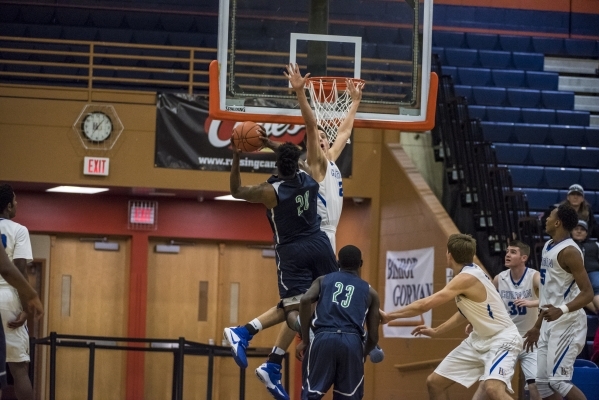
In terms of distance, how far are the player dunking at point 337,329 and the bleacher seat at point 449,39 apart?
11270mm

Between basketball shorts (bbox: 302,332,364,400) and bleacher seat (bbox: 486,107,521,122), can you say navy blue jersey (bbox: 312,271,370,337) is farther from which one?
bleacher seat (bbox: 486,107,521,122)

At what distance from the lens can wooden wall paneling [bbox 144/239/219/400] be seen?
16.1 meters

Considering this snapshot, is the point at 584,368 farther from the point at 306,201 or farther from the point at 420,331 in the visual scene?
the point at 306,201

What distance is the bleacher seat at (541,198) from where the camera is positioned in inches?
560

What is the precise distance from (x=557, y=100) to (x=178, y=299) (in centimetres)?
660

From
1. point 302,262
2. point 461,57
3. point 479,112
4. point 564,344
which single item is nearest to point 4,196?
point 302,262

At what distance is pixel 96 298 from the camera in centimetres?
1608

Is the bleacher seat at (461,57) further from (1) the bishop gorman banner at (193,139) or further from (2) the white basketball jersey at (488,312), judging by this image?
(2) the white basketball jersey at (488,312)

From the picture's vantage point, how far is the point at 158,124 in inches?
590

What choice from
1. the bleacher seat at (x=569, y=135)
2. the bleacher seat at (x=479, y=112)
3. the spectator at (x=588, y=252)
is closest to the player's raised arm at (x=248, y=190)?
the spectator at (x=588, y=252)

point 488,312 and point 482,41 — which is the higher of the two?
point 482,41

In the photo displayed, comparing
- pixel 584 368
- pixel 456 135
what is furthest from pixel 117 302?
pixel 584 368

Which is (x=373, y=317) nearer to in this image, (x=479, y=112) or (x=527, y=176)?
(x=527, y=176)

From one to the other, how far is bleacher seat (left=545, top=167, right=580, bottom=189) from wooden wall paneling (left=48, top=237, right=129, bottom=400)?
6285 millimetres
